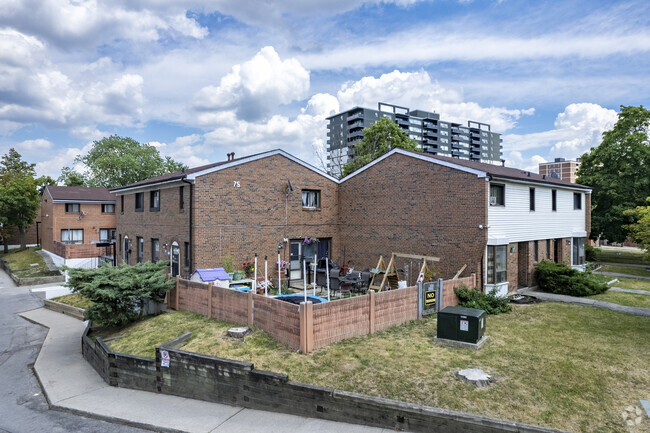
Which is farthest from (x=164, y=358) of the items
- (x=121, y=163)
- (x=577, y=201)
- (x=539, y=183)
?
(x=121, y=163)

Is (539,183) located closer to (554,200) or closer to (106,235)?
(554,200)

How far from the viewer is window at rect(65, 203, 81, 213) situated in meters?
37.1

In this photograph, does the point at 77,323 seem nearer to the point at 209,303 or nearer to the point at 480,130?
the point at 209,303

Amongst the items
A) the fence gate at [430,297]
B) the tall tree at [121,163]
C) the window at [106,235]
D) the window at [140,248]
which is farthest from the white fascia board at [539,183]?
the tall tree at [121,163]

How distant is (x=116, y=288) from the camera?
1405 cm

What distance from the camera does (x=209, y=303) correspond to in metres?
13.8

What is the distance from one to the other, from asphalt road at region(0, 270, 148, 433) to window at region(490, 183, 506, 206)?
15.3 meters

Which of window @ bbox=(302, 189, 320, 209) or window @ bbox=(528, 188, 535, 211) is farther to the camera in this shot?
window @ bbox=(302, 189, 320, 209)

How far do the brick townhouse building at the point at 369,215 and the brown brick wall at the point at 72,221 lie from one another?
17.0 metres

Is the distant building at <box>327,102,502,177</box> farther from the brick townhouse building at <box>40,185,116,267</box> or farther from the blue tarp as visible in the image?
the blue tarp

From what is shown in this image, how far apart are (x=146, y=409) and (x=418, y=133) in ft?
349

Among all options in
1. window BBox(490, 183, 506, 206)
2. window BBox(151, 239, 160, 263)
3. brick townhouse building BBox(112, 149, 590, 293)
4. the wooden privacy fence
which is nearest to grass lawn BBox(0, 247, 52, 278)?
brick townhouse building BBox(112, 149, 590, 293)

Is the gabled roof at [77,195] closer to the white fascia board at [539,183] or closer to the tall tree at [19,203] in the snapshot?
the tall tree at [19,203]

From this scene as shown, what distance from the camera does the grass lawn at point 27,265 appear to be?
30.9 meters
